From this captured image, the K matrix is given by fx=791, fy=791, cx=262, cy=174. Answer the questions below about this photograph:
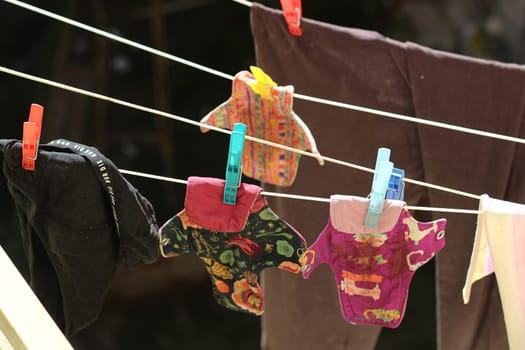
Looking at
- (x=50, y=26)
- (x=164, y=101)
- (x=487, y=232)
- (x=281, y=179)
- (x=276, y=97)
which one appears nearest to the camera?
(x=487, y=232)

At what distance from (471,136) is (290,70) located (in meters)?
0.29

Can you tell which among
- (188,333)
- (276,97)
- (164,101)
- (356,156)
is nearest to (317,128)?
(356,156)

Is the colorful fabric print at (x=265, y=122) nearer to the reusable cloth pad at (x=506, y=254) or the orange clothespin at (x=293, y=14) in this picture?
the orange clothespin at (x=293, y=14)

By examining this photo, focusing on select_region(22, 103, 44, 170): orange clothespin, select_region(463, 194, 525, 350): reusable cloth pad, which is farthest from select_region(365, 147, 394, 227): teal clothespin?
select_region(22, 103, 44, 170): orange clothespin

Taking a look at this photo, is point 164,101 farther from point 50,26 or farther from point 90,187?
point 90,187

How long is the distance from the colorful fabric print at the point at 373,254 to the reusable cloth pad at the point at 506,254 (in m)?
0.06

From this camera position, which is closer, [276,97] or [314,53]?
[276,97]

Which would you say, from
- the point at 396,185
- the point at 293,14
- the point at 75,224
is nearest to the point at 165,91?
the point at 293,14

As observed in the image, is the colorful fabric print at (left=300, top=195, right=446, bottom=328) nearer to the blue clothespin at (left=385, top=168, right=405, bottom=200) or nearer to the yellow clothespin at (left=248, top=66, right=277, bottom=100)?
the blue clothespin at (left=385, top=168, right=405, bottom=200)

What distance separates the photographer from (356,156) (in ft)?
4.06

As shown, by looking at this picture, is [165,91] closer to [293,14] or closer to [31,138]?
[293,14]

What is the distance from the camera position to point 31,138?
3.10 ft

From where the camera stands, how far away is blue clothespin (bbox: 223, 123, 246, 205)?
926 mm

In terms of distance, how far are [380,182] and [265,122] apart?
0.92 feet
